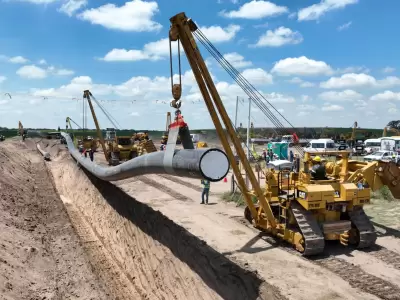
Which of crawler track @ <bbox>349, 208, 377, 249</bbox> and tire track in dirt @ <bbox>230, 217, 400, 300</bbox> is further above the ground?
crawler track @ <bbox>349, 208, 377, 249</bbox>

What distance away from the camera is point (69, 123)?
64000 millimetres

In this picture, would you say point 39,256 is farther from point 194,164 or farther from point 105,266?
point 194,164

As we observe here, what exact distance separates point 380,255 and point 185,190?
1385 centimetres

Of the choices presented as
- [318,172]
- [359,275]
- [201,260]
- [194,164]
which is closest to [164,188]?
[201,260]

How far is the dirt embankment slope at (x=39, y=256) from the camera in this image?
10141 millimetres

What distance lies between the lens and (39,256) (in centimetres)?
1245

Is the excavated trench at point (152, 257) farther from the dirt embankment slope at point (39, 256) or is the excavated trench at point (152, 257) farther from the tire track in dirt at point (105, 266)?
the dirt embankment slope at point (39, 256)

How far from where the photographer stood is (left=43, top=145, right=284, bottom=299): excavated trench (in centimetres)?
1041

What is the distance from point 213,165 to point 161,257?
6.52 m

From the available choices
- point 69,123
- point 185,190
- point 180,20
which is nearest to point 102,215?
point 185,190

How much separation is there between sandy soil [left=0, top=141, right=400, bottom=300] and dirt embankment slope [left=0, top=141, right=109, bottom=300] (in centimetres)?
98

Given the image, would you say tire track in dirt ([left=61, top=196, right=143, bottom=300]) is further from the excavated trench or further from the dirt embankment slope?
the dirt embankment slope

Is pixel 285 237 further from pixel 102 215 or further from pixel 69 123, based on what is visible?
pixel 69 123

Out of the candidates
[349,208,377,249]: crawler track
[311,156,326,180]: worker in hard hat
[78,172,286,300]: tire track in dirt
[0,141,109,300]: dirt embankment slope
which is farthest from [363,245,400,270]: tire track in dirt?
[0,141,109,300]: dirt embankment slope
